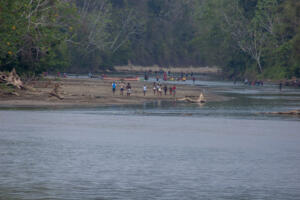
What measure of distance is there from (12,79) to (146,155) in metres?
35.8

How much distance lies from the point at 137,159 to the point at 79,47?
136 m

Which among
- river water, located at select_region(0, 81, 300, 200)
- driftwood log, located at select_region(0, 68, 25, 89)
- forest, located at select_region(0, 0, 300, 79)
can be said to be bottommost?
river water, located at select_region(0, 81, 300, 200)

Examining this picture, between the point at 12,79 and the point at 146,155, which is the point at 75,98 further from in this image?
the point at 146,155

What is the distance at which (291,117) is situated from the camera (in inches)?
2370

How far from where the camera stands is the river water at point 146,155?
26.3m

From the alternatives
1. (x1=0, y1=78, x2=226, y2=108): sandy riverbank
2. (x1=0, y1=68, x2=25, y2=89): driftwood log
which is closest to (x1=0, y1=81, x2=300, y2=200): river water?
(x1=0, y1=78, x2=226, y2=108): sandy riverbank

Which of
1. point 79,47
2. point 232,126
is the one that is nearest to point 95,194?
point 232,126

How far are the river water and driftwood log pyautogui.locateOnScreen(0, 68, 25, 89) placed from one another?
348 inches

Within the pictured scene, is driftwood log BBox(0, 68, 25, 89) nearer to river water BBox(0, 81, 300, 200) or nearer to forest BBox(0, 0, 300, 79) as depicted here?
forest BBox(0, 0, 300, 79)

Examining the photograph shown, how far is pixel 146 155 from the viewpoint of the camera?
117 ft

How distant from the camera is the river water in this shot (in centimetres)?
2634

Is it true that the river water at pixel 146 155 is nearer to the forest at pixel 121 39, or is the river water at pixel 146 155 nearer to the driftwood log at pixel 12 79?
the driftwood log at pixel 12 79

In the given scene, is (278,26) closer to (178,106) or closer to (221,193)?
(178,106)

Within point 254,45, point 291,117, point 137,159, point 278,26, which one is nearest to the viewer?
point 137,159
